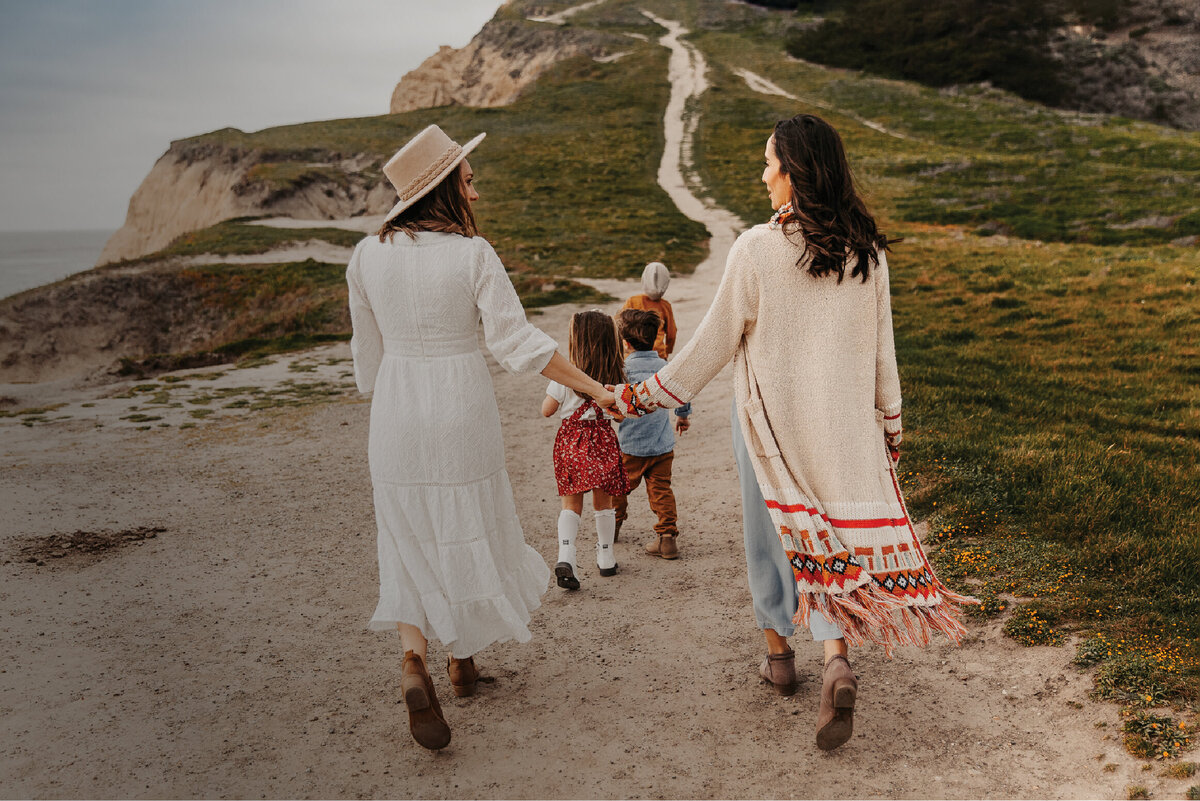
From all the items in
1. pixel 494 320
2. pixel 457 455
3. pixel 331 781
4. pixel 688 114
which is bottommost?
pixel 331 781

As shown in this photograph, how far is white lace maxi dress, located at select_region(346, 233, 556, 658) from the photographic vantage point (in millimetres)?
3572

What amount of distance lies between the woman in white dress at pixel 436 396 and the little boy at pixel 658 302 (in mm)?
3180

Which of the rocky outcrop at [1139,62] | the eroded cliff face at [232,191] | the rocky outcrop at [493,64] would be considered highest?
the rocky outcrop at [493,64]

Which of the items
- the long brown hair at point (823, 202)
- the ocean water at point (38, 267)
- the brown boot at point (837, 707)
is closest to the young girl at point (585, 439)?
the long brown hair at point (823, 202)

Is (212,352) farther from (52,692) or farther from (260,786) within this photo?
(260,786)

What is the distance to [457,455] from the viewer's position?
3.68m

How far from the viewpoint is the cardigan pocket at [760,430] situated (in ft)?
11.3

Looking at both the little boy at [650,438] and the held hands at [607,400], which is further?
the little boy at [650,438]

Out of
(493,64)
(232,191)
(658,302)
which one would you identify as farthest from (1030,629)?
(493,64)

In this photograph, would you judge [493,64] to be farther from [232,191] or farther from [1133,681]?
[1133,681]

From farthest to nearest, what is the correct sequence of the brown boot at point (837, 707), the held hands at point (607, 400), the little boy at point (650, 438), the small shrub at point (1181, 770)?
the little boy at point (650, 438) < the held hands at point (607, 400) < the brown boot at point (837, 707) < the small shrub at point (1181, 770)

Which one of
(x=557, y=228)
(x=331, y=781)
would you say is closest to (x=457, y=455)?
(x=331, y=781)

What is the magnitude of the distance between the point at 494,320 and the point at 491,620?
4.46 feet

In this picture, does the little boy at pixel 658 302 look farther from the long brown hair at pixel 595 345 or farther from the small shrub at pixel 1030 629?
the small shrub at pixel 1030 629
